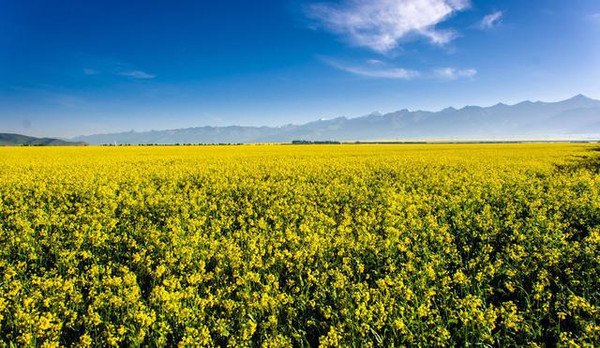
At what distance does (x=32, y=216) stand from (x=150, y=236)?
452 centimetres

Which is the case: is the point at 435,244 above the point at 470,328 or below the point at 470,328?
above

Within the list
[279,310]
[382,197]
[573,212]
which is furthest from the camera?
[382,197]

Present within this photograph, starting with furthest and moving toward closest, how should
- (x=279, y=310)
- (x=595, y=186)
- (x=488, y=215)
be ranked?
1. (x=595, y=186)
2. (x=488, y=215)
3. (x=279, y=310)

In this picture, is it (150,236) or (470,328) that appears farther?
(150,236)

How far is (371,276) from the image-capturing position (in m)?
4.98

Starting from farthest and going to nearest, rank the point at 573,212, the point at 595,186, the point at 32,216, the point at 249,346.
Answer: the point at 595,186 → the point at 32,216 → the point at 573,212 → the point at 249,346

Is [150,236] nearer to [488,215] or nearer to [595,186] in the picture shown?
[488,215]

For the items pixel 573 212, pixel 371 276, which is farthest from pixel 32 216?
pixel 573 212

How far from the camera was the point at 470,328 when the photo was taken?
3572 millimetres

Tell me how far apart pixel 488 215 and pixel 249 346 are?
5.91m

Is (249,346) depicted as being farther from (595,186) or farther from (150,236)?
(595,186)

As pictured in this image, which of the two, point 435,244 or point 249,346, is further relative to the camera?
point 435,244

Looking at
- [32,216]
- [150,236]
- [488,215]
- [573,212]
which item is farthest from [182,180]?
[573,212]

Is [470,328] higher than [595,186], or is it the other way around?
[595,186]
